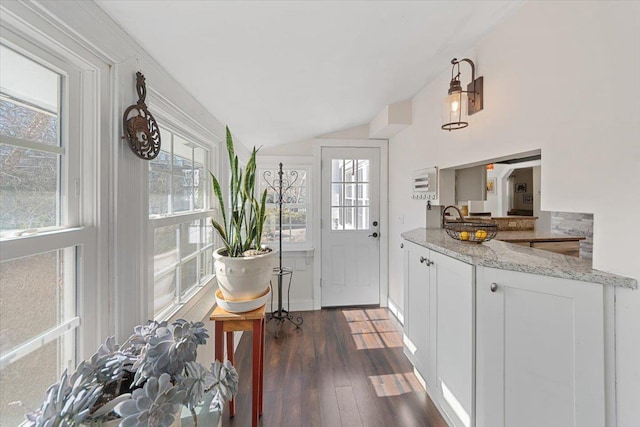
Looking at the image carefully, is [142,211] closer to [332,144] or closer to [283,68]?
[283,68]

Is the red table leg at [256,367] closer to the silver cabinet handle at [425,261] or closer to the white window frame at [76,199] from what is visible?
the white window frame at [76,199]

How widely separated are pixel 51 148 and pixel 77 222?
0.22 meters

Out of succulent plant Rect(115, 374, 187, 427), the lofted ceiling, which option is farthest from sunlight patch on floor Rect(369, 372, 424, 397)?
the lofted ceiling

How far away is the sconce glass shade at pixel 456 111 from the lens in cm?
172

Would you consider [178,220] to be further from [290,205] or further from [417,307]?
→ [290,205]

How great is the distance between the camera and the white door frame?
3.12 metres

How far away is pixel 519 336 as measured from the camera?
112 cm

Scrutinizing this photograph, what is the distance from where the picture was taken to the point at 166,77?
47.6 inches

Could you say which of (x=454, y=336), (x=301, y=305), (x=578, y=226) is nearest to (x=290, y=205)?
(x=301, y=305)

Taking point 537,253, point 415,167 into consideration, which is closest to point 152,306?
point 537,253

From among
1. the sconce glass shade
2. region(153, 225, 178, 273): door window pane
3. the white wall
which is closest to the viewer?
the white wall

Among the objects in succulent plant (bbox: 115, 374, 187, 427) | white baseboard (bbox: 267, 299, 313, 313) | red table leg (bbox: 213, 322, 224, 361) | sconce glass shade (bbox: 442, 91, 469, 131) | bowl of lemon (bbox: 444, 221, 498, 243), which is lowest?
white baseboard (bbox: 267, 299, 313, 313)

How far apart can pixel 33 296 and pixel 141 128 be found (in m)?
0.60

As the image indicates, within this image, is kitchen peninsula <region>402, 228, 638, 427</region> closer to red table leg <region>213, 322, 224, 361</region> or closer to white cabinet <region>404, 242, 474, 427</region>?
white cabinet <region>404, 242, 474, 427</region>
